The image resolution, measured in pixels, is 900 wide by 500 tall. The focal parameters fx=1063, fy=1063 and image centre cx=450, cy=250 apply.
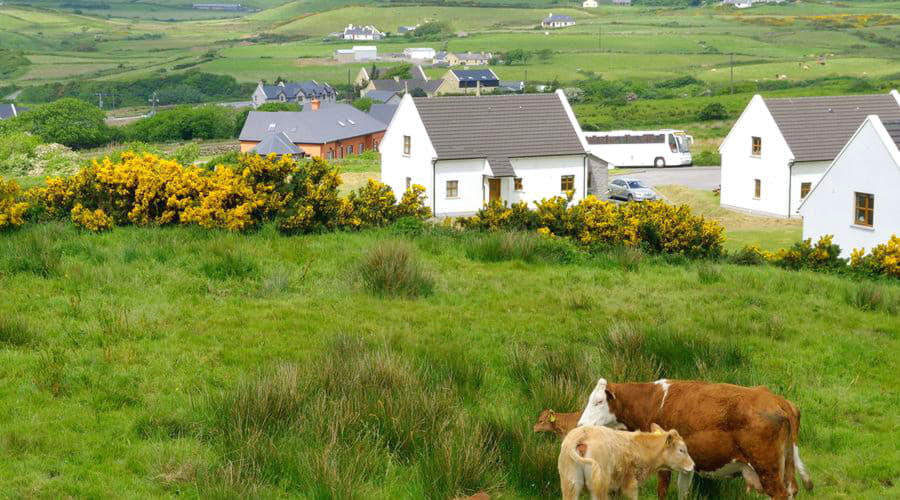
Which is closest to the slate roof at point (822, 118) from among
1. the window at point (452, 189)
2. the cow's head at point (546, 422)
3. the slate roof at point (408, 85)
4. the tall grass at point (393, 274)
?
the window at point (452, 189)

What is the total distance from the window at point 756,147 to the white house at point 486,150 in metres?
7.35

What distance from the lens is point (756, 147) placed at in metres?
47.8

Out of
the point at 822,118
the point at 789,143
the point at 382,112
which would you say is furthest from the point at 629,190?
the point at 382,112

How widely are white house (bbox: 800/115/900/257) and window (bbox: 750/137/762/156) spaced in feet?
44.7

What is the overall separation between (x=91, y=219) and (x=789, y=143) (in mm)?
34965

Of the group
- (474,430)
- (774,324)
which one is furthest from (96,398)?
(774,324)

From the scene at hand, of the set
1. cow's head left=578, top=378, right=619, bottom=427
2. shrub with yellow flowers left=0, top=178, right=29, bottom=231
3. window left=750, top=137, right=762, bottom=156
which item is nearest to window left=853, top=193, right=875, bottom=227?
window left=750, top=137, right=762, bottom=156

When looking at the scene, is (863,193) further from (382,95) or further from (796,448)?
(382,95)

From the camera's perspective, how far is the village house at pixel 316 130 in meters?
94.2

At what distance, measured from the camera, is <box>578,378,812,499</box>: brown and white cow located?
7590 millimetres

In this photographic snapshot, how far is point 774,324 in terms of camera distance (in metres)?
13.4

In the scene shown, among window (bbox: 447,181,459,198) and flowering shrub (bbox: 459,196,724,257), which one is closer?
flowering shrub (bbox: 459,196,724,257)

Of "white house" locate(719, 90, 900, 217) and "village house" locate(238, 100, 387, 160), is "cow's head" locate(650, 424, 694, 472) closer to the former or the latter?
"white house" locate(719, 90, 900, 217)

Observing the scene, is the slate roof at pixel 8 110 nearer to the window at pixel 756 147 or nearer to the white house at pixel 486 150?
the white house at pixel 486 150
